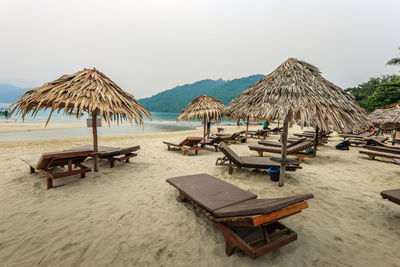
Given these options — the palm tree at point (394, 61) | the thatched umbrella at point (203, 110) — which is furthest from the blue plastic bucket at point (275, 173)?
the palm tree at point (394, 61)

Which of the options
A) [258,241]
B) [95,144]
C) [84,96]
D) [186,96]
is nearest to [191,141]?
[95,144]

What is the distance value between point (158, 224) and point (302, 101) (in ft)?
11.8

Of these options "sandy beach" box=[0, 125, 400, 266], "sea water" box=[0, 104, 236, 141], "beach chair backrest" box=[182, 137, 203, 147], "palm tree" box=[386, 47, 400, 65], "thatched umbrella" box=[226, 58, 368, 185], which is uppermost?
"palm tree" box=[386, 47, 400, 65]

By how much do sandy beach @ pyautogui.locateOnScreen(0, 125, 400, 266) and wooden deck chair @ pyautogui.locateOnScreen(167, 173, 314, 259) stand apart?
24 centimetres

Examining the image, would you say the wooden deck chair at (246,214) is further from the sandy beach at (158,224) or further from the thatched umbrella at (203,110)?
the thatched umbrella at (203,110)

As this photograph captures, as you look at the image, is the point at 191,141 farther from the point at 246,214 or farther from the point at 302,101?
the point at 246,214

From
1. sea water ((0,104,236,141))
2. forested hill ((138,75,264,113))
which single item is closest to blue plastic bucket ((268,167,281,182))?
sea water ((0,104,236,141))

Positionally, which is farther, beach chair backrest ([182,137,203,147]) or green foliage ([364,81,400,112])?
green foliage ([364,81,400,112])

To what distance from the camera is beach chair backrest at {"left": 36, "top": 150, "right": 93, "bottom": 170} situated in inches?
147

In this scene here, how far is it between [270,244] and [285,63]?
4025 millimetres

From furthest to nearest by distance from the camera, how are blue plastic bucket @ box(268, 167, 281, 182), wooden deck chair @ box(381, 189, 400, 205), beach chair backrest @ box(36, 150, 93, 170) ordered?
1. blue plastic bucket @ box(268, 167, 281, 182)
2. beach chair backrest @ box(36, 150, 93, 170)
3. wooden deck chair @ box(381, 189, 400, 205)

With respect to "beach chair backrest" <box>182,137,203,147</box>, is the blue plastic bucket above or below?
below

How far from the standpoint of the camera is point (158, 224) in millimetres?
2738

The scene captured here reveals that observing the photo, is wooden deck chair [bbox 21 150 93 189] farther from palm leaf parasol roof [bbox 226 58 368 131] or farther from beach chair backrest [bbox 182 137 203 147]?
palm leaf parasol roof [bbox 226 58 368 131]
